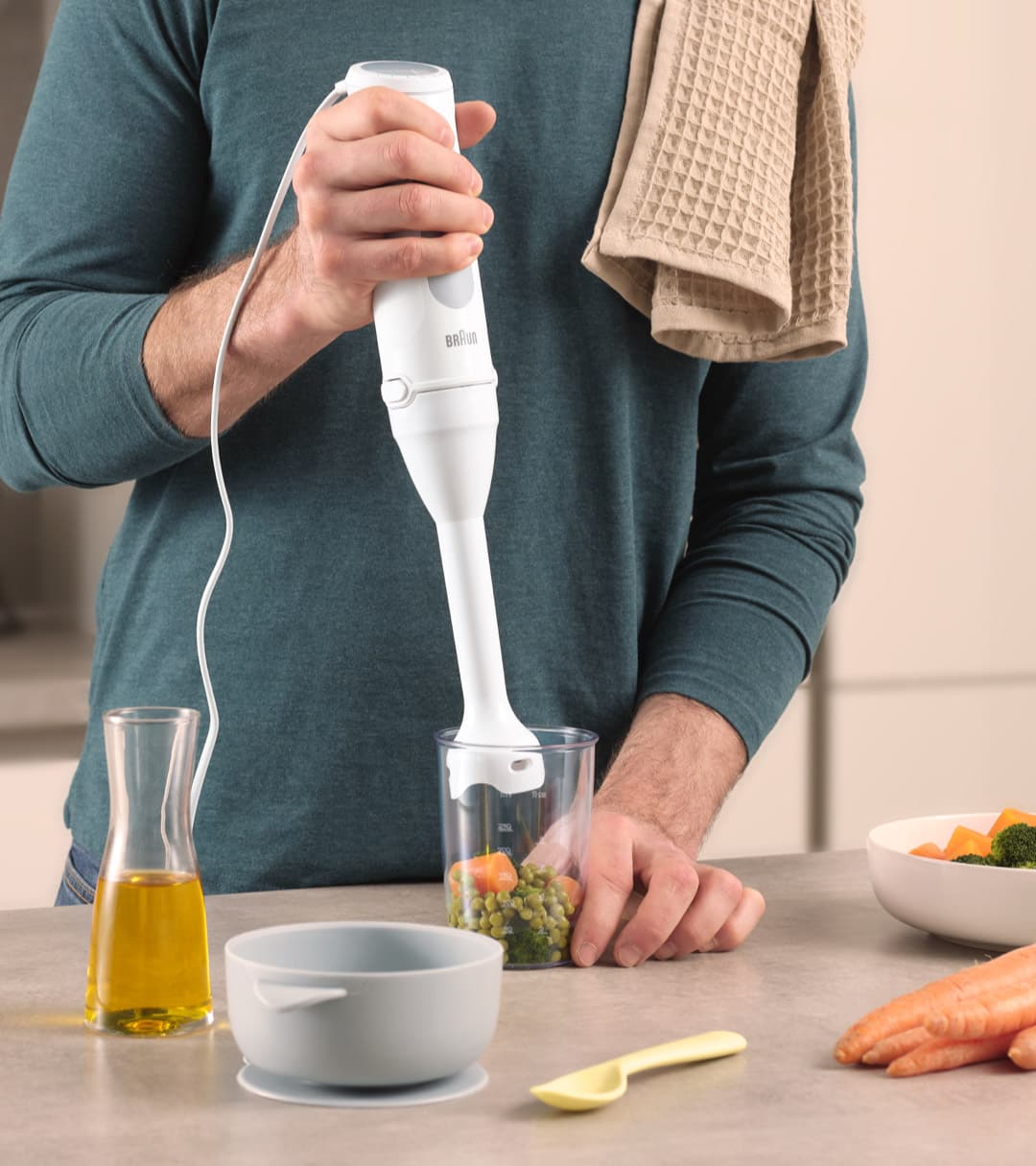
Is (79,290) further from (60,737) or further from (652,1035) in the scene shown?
(60,737)

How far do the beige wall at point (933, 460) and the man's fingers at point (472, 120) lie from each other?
2.59 metres

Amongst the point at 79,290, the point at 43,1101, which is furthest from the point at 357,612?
the point at 43,1101

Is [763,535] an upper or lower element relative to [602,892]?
→ upper

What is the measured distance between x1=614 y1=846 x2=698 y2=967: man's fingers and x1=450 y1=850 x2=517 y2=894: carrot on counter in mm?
79

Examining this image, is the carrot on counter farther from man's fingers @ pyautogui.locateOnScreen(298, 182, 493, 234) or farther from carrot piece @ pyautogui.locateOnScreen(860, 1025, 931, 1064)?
man's fingers @ pyautogui.locateOnScreen(298, 182, 493, 234)

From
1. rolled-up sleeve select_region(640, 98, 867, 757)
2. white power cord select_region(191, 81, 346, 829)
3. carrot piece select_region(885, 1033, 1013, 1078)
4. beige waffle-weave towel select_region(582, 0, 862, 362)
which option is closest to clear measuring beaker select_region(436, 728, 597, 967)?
white power cord select_region(191, 81, 346, 829)

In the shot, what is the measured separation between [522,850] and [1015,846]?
0.32 m

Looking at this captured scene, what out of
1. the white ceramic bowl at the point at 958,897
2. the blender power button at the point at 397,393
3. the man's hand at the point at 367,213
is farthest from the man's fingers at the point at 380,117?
the white ceramic bowl at the point at 958,897

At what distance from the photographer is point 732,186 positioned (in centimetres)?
131

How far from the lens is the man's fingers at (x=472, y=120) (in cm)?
100

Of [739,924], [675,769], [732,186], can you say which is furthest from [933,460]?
[739,924]

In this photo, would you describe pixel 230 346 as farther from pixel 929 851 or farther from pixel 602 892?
pixel 929 851

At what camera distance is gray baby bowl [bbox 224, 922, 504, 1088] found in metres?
0.69

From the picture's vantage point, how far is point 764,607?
136 centimetres
